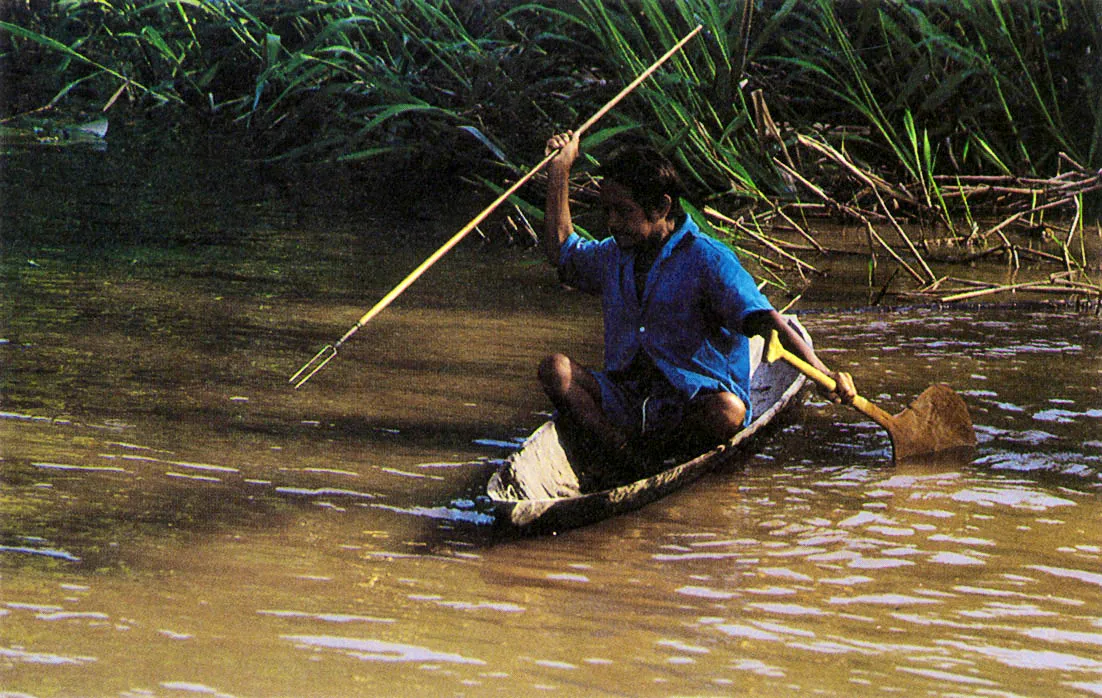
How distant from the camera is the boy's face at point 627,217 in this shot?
12.5 ft

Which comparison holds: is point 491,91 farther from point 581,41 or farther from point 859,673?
point 859,673

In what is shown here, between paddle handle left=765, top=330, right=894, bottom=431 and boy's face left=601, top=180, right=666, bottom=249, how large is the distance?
41 cm

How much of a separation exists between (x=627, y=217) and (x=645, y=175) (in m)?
0.13

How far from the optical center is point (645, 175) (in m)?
3.76

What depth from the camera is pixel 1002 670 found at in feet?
9.07

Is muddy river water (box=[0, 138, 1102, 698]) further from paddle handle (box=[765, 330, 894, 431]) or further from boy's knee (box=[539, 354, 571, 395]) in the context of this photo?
boy's knee (box=[539, 354, 571, 395])

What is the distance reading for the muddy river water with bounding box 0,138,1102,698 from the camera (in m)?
2.74

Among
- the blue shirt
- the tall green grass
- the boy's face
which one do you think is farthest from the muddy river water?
the tall green grass

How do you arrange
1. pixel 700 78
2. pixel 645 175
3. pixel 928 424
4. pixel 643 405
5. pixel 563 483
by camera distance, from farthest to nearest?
pixel 700 78 < pixel 928 424 < pixel 643 405 < pixel 563 483 < pixel 645 175

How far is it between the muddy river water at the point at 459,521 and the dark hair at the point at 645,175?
0.76 metres

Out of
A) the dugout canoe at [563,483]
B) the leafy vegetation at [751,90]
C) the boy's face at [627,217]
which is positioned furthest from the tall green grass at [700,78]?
the dugout canoe at [563,483]

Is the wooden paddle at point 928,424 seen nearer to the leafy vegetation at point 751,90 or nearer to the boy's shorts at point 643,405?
the boy's shorts at point 643,405

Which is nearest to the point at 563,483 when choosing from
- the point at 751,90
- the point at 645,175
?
the point at 645,175

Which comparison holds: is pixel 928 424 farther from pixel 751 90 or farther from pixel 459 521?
pixel 751 90
